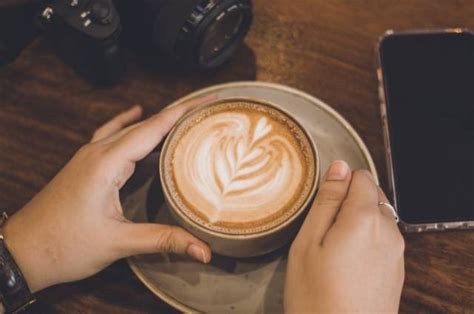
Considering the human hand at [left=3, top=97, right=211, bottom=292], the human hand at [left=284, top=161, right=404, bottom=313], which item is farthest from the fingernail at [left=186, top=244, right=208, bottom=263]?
the human hand at [left=284, top=161, right=404, bottom=313]

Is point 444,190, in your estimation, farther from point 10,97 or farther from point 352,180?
point 10,97

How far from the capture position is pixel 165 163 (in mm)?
828

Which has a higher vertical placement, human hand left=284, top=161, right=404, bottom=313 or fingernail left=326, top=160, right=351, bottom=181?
fingernail left=326, top=160, right=351, bottom=181

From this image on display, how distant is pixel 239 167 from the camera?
2.73 ft

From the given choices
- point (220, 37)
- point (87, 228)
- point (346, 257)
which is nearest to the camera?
point (346, 257)

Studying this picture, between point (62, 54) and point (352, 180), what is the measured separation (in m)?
0.58

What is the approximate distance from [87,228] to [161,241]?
0.12 m

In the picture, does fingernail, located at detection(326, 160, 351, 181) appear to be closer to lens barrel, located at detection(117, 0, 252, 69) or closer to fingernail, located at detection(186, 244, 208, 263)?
fingernail, located at detection(186, 244, 208, 263)

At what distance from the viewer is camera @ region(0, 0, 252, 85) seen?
834 millimetres

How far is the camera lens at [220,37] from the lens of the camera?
37.4 inches

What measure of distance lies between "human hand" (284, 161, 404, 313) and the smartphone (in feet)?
0.39

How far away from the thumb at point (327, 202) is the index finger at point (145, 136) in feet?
0.92

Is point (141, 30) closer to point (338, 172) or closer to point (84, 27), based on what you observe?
point (84, 27)

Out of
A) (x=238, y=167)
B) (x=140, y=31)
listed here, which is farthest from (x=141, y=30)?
(x=238, y=167)
